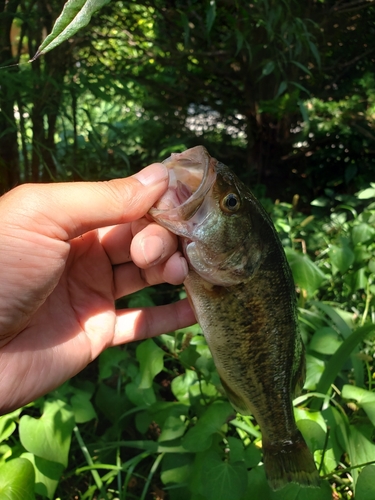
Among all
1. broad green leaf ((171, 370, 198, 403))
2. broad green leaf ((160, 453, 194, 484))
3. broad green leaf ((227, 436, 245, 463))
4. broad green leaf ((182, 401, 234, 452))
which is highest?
broad green leaf ((182, 401, 234, 452))

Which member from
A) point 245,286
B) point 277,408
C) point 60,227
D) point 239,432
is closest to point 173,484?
point 239,432

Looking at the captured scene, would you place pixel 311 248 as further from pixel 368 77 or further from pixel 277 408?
pixel 277 408

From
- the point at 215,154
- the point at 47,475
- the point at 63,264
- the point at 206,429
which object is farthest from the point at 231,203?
the point at 215,154

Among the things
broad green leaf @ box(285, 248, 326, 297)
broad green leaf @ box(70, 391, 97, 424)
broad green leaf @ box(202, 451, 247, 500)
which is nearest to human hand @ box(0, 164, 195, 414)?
broad green leaf @ box(70, 391, 97, 424)

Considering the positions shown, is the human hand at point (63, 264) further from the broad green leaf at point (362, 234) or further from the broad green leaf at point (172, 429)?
the broad green leaf at point (362, 234)

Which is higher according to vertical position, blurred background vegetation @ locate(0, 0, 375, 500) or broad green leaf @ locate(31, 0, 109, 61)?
broad green leaf @ locate(31, 0, 109, 61)

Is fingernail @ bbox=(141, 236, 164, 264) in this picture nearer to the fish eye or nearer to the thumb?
the thumb

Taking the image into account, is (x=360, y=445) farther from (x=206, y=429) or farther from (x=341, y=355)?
(x=206, y=429)
